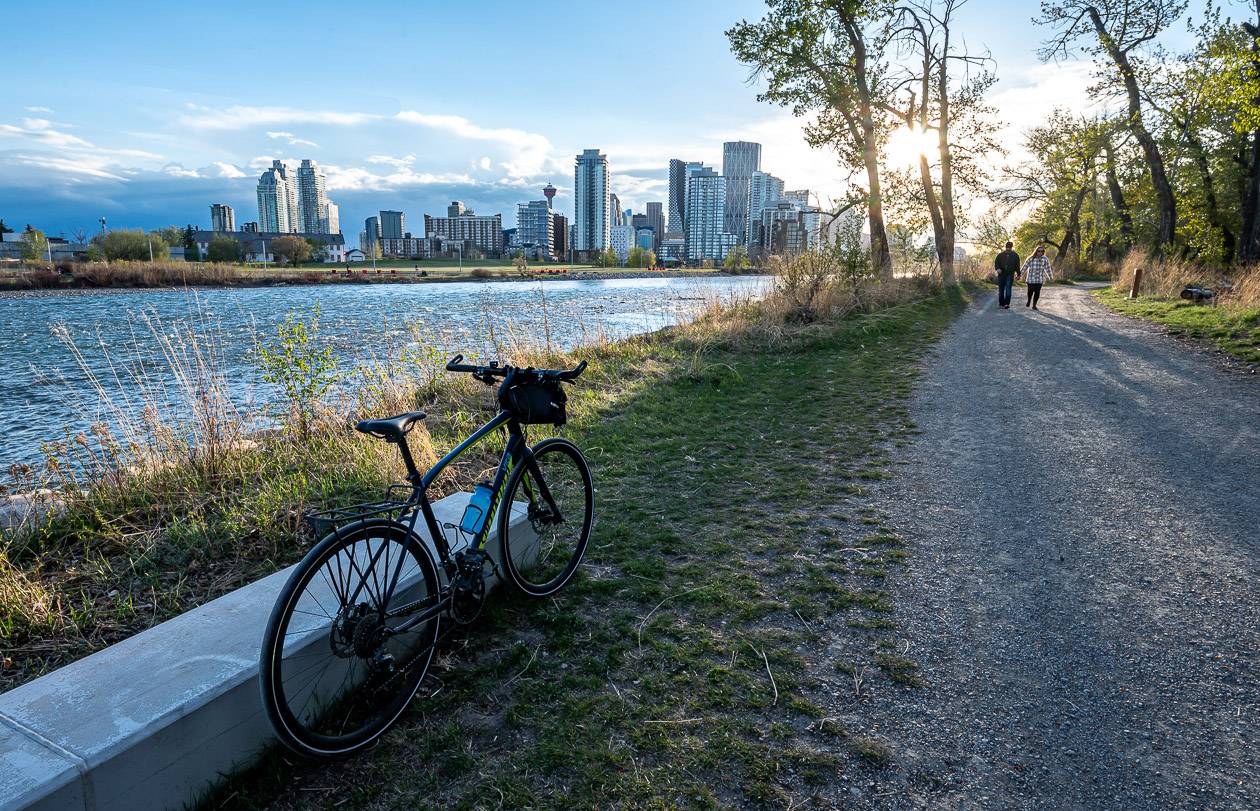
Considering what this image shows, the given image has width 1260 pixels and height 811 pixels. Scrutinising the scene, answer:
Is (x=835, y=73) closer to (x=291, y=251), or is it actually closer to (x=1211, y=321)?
(x=1211, y=321)

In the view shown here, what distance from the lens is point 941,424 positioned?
741cm

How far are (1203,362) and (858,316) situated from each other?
718cm

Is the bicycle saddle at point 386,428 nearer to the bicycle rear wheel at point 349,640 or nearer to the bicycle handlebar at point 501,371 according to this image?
the bicycle rear wheel at point 349,640

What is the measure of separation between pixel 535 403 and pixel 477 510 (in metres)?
0.59

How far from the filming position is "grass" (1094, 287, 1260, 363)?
424 inches

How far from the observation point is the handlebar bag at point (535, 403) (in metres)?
3.42

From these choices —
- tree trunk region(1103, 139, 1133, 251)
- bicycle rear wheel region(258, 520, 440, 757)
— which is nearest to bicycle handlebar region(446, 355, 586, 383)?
bicycle rear wheel region(258, 520, 440, 757)

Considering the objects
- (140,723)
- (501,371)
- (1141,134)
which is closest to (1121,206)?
(1141,134)

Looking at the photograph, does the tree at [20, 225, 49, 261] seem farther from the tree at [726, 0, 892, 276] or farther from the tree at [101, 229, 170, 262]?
the tree at [726, 0, 892, 276]

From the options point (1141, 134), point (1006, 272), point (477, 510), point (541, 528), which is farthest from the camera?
point (1141, 134)

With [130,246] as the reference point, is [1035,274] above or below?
below

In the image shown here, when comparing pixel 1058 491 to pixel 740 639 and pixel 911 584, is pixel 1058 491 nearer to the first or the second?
pixel 911 584

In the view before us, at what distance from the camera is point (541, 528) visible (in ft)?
12.8

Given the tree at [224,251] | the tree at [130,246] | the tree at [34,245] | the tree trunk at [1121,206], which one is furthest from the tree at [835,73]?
the tree at [224,251]
